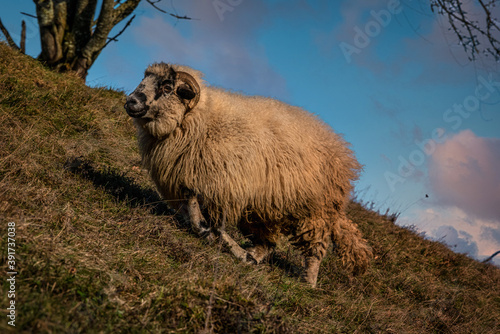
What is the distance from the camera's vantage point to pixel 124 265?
374cm

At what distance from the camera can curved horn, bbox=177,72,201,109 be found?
527 cm

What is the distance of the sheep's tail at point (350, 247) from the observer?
6172mm

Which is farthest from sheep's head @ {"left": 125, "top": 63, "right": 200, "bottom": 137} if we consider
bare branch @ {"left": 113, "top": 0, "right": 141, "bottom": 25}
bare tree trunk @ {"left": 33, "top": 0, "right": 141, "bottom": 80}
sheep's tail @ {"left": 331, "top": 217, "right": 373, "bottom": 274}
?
bare branch @ {"left": 113, "top": 0, "right": 141, "bottom": 25}

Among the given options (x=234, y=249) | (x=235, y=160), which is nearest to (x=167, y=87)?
(x=235, y=160)

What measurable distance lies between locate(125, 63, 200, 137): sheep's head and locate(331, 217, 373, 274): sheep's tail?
9.39 ft

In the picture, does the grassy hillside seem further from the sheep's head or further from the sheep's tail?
the sheep's head

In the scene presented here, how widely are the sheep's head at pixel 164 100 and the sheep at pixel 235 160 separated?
0.01 metres

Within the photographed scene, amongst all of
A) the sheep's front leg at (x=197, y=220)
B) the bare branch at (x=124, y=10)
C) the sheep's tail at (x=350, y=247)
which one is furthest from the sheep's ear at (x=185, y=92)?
the bare branch at (x=124, y=10)

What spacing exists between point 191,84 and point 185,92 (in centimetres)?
14

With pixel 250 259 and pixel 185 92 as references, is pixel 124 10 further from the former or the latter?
pixel 250 259

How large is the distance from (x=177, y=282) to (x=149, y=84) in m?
2.84

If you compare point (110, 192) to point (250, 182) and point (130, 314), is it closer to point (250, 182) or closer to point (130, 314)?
point (250, 182)

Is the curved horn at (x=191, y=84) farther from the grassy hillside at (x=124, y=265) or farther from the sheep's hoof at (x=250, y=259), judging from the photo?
the sheep's hoof at (x=250, y=259)

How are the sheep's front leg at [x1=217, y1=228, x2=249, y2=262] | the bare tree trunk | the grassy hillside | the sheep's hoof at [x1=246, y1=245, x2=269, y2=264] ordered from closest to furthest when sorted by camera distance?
the grassy hillside, the sheep's front leg at [x1=217, y1=228, x2=249, y2=262], the sheep's hoof at [x1=246, y1=245, x2=269, y2=264], the bare tree trunk
